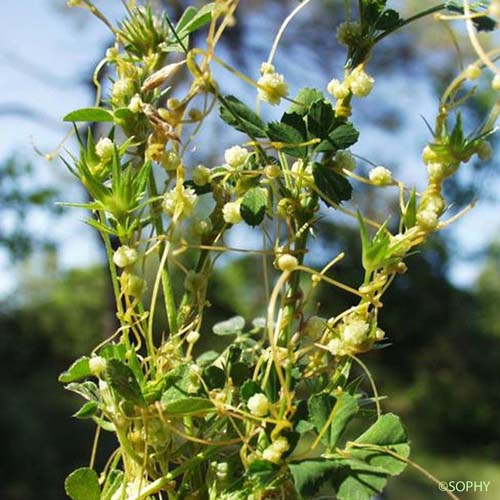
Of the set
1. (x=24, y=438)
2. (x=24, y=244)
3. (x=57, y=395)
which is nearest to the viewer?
(x=24, y=244)

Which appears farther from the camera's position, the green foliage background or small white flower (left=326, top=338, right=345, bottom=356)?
the green foliage background

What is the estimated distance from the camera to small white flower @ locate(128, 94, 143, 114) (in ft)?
0.96

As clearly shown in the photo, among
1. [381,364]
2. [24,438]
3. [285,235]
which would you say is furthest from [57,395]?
[285,235]

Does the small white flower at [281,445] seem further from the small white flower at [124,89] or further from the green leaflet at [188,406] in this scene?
the small white flower at [124,89]

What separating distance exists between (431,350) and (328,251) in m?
1.42

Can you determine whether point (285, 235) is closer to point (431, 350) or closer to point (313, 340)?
point (313, 340)

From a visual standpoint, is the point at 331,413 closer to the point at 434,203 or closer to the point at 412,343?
the point at 434,203

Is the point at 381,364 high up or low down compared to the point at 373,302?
down

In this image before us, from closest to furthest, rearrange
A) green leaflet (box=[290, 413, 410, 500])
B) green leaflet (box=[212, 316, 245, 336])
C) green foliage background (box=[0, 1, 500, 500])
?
green leaflet (box=[290, 413, 410, 500])
green leaflet (box=[212, 316, 245, 336])
green foliage background (box=[0, 1, 500, 500])

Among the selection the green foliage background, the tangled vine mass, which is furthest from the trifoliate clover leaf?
the green foliage background

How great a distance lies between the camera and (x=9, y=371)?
18.0 feet

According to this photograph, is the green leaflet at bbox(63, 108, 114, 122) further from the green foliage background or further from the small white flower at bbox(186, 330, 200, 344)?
the green foliage background

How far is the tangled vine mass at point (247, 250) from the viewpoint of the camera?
0.27 meters

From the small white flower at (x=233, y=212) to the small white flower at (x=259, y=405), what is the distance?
7 cm
